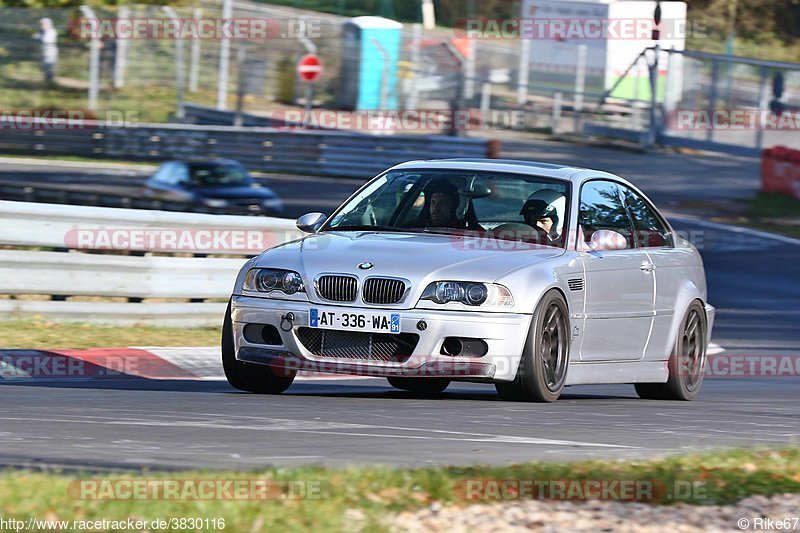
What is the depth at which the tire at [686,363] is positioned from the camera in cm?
1030

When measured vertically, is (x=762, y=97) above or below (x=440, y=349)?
above

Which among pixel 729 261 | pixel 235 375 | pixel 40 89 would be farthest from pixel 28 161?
pixel 235 375

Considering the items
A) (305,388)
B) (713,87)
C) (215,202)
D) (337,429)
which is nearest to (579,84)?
(713,87)

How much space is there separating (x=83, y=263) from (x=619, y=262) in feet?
16.4

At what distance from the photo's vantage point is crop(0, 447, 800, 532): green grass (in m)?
4.54

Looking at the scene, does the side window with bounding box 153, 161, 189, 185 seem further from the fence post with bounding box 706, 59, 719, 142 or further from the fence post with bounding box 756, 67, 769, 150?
the fence post with bounding box 756, 67, 769, 150

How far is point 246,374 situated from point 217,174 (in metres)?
17.0

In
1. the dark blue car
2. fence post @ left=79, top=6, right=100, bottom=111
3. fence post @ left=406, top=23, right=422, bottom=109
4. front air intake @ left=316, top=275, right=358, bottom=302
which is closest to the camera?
front air intake @ left=316, top=275, right=358, bottom=302

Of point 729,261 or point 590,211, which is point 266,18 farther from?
point 590,211

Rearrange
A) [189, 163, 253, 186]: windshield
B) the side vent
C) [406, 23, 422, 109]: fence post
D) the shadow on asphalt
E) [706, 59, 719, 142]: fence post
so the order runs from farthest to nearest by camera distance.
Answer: [406, 23, 422, 109]: fence post, [706, 59, 719, 142]: fence post, [189, 163, 253, 186]: windshield, the shadow on asphalt, the side vent

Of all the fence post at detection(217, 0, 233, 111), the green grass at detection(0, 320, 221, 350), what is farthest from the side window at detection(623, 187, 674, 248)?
the fence post at detection(217, 0, 233, 111)

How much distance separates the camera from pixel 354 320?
327 inches

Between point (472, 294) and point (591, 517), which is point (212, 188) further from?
point (591, 517)

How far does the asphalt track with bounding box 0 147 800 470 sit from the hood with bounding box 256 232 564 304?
76 cm
